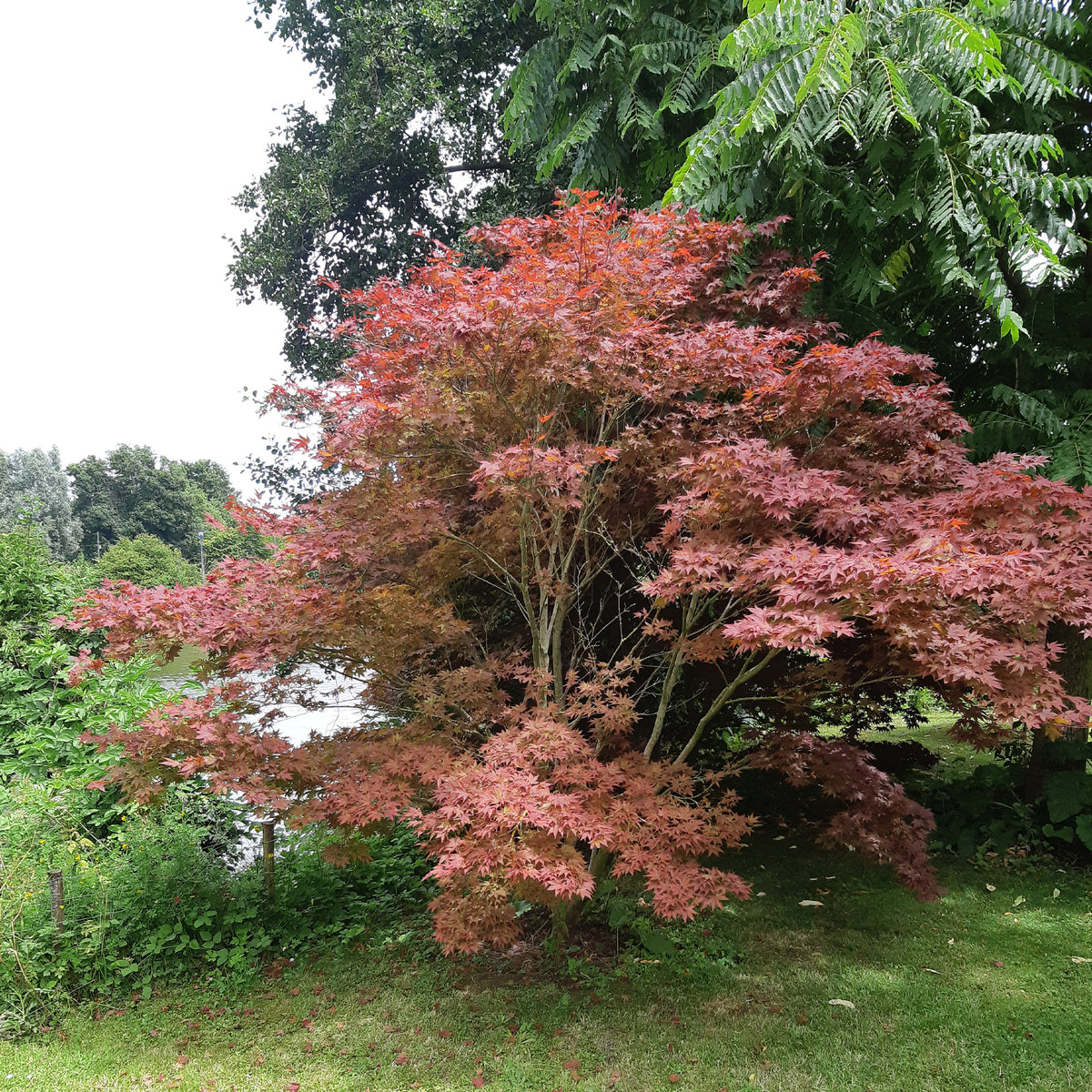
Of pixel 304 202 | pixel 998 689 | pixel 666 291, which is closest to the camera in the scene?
pixel 998 689

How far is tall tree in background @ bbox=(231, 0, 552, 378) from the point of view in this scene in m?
8.24

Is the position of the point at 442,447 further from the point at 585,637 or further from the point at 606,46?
the point at 606,46

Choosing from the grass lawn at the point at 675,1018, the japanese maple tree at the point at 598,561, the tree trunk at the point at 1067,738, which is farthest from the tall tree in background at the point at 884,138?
the grass lawn at the point at 675,1018

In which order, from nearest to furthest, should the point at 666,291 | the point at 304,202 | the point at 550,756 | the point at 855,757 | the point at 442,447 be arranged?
the point at 550,756 < the point at 666,291 < the point at 442,447 < the point at 855,757 < the point at 304,202

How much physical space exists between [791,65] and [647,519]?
245cm

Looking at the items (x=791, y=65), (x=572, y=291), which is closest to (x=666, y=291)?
(x=572, y=291)

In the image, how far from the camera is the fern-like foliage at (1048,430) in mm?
4125

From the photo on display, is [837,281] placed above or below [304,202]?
below

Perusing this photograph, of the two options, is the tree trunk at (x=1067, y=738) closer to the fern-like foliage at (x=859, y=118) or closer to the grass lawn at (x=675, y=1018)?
the grass lawn at (x=675, y=1018)

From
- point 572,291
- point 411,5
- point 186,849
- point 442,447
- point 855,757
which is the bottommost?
point 186,849

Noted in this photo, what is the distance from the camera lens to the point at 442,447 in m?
4.14

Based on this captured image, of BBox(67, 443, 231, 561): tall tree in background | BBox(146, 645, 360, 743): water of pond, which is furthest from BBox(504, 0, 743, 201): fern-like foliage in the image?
BBox(67, 443, 231, 561): tall tree in background

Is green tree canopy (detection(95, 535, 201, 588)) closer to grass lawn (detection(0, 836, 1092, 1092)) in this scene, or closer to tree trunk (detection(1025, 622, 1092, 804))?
grass lawn (detection(0, 836, 1092, 1092))

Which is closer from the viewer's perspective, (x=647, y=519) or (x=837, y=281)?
(x=647, y=519)
